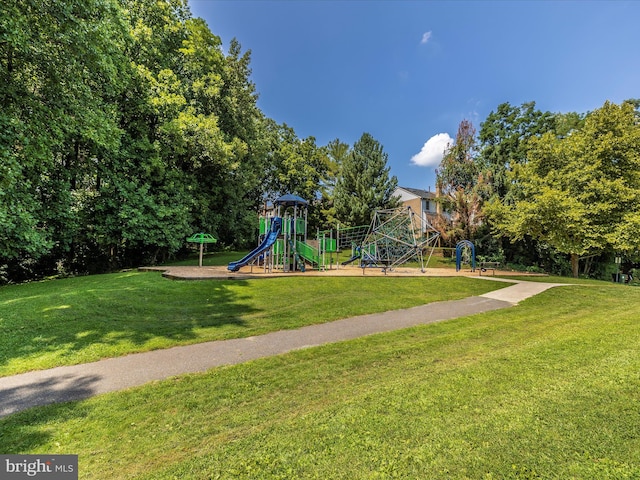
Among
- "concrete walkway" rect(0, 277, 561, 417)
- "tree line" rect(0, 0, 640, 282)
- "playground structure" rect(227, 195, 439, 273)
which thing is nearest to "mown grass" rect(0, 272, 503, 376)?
"concrete walkway" rect(0, 277, 561, 417)

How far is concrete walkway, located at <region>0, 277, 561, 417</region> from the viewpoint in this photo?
A: 158 inches

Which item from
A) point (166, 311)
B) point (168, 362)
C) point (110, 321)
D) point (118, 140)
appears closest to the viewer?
point (168, 362)

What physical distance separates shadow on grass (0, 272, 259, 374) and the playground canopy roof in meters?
7.65

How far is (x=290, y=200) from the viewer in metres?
16.8

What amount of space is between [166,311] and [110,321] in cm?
128

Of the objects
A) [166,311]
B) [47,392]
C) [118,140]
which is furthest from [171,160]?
[47,392]

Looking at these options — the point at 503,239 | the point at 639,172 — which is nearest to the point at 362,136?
the point at 503,239

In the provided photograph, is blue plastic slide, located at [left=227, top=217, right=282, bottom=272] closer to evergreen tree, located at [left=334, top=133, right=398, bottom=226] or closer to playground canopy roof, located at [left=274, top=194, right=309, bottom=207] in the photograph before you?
playground canopy roof, located at [left=274, top=194, right=309, bottom=207]

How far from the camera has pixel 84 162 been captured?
17.5 m

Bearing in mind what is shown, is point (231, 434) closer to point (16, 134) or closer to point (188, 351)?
point (188, 351)

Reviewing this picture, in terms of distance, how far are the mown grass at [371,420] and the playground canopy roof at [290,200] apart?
12222 millimetres

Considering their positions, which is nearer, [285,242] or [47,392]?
[47,392]

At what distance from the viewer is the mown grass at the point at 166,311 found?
5570mm

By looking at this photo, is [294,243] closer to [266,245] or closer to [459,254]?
[266,245]
